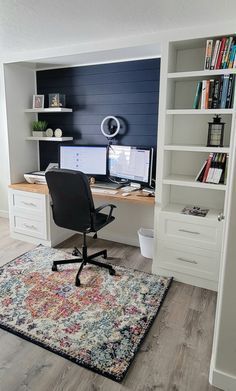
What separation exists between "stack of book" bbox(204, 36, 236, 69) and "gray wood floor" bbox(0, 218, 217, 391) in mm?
1904

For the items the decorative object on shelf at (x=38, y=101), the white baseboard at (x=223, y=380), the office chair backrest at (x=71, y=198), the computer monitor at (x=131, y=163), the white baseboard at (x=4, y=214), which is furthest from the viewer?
the white baseboard at (x=4, y=214)

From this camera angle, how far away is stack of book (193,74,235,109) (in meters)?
2.22

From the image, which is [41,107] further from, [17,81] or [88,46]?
[88,46]

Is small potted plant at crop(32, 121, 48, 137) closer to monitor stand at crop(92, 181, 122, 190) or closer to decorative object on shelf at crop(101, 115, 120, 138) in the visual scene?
decorative object on shelf at crop(101, 115, 120, 138)

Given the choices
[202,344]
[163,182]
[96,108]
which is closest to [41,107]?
[96,108]

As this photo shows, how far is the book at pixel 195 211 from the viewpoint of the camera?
8.18 ft

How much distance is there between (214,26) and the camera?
7.06 ft

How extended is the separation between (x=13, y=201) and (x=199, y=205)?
2173mm

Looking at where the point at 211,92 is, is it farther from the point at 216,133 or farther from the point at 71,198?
the point at 71,198

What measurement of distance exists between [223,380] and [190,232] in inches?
45.9

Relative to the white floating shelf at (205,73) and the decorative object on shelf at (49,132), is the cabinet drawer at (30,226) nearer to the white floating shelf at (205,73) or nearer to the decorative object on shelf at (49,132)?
the decorative object on shelf at (49,132)

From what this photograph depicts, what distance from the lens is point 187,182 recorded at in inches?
96.4

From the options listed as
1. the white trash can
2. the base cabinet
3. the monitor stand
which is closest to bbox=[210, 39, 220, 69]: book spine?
the monitor stand

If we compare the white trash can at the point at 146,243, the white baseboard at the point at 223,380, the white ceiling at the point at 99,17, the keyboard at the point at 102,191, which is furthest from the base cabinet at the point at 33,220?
the white baseboard at the point at 223,380
